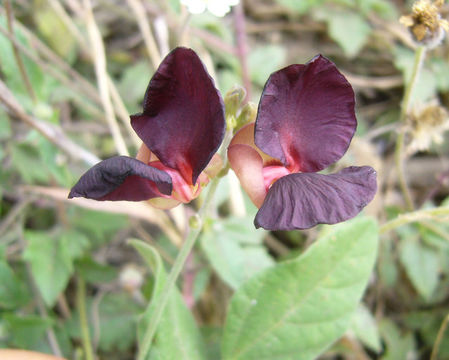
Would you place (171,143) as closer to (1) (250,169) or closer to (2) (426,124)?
(1) (250,169)

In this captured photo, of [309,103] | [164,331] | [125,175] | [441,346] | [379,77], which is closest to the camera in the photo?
[125,175]

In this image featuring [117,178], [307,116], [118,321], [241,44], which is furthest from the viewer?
[241,44]

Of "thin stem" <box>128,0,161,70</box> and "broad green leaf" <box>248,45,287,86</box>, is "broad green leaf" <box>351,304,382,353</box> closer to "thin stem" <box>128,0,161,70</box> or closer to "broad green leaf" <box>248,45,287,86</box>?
"broad green leaf" <box>248,45,287,86</box>

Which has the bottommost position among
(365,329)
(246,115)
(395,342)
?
(395,342)

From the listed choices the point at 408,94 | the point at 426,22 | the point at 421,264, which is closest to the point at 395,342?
the point at 421,264

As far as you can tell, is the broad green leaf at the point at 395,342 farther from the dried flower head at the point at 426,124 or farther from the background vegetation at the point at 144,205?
the dried flower head at the point at 426,124

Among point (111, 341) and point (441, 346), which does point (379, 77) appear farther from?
point (111, 341)

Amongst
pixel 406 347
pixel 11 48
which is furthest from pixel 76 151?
pixel 406 347
